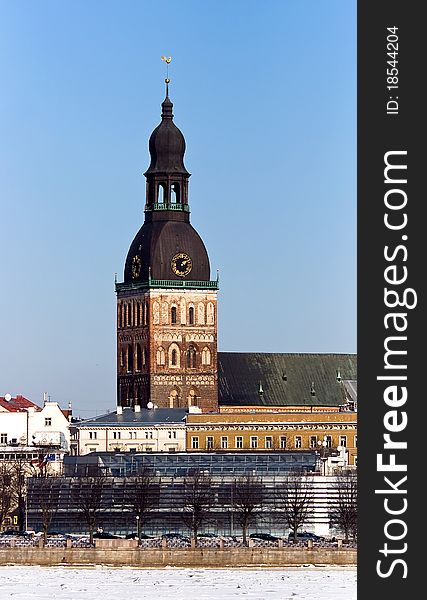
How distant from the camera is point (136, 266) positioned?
111438mm

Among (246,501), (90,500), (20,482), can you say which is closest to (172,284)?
A: (20,482)

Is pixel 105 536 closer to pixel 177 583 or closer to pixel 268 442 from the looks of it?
pixel 177 583

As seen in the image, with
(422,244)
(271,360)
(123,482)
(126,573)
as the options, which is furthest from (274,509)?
(422,244)

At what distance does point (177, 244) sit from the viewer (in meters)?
111

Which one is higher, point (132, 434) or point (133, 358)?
point (133, 358)

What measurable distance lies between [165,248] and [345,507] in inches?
1585

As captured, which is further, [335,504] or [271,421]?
[271,421]

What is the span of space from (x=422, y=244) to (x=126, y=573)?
138ft

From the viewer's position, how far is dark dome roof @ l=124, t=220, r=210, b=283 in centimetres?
11019

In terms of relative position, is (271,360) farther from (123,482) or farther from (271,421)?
(123,482)

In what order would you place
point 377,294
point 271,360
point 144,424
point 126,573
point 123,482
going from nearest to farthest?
point 377,294 → point 126,573 → point 123,482 → point 144,424 → point 271,360

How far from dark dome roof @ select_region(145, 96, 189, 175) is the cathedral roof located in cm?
1183

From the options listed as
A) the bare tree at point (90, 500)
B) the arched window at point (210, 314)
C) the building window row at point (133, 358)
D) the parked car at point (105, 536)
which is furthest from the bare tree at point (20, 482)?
the arched window at point (210, 314)

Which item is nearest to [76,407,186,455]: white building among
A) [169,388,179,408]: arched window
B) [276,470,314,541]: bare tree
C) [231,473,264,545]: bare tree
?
[169,388,179,408]: arched window
